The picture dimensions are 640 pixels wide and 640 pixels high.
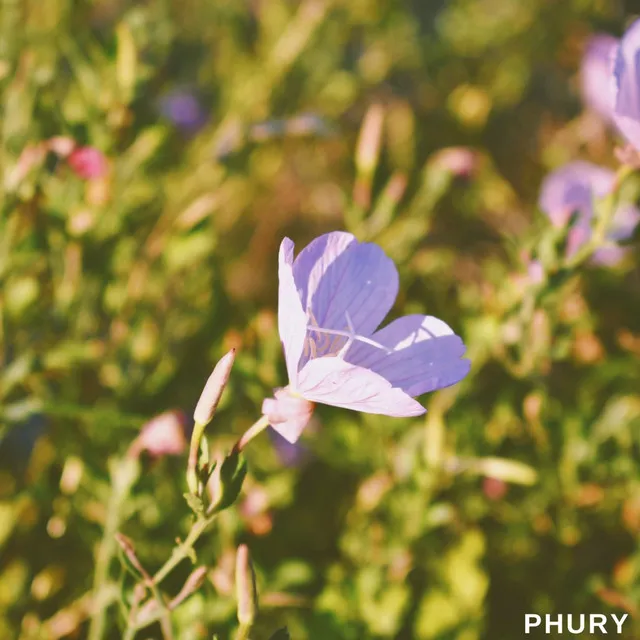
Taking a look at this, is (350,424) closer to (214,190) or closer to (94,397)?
(94,397)

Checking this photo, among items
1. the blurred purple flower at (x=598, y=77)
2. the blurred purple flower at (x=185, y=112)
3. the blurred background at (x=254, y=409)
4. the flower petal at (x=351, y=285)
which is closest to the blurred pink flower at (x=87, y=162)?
the blurred background at (x=254, y=409)

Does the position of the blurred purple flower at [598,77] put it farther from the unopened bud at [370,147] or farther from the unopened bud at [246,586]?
the unopened bud at [246,586]

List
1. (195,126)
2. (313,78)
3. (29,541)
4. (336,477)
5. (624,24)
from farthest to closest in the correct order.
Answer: (624,24)
(313,78)
(195,126)
(336,477)
(29,541)

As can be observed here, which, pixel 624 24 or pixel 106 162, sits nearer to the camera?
pixel 106 162

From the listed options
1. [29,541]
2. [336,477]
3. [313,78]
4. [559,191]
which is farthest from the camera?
[313,78]

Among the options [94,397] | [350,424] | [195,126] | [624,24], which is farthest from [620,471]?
[624,24]

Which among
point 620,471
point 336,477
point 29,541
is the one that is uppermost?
point 29,541

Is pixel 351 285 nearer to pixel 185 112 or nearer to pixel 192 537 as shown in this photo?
pixel 192 537
